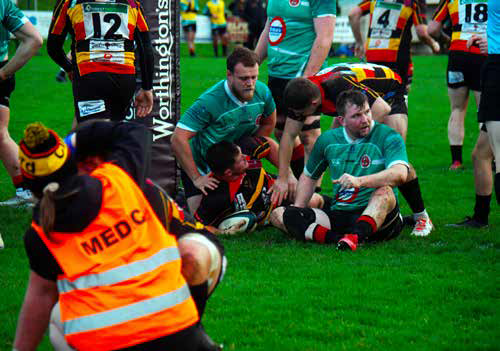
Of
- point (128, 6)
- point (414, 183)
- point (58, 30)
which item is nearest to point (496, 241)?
point (414, 183)

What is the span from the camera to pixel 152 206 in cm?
333

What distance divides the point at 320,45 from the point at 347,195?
1.78 m

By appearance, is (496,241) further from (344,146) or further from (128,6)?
(128,6)

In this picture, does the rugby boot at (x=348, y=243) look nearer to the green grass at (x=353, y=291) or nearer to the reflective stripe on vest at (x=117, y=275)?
the green grass at (x=353, y=291)

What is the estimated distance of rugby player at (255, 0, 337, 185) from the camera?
25.2 feet

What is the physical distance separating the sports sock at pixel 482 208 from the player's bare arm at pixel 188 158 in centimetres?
220

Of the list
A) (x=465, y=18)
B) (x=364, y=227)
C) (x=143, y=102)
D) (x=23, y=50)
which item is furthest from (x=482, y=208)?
(x=23, y=50)

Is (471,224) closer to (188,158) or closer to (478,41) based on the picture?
(478,41)

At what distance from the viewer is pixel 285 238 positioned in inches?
262

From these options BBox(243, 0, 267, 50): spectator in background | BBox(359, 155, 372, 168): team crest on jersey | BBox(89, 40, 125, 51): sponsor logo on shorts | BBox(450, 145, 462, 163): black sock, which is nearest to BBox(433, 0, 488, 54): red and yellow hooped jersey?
BBox(450, 145, 462, 163): black sock

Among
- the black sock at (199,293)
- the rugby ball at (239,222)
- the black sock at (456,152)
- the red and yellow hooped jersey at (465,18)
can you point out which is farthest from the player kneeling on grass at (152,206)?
the black sock at (456,152)

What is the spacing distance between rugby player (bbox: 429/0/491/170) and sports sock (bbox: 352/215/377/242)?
3877 mm

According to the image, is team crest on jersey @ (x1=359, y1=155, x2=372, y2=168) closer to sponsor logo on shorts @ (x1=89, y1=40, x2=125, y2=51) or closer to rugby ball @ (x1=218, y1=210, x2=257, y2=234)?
rugby ball @ (x1=218, y1=210, x2=257, y2=234)

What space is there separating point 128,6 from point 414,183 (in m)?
2.82
